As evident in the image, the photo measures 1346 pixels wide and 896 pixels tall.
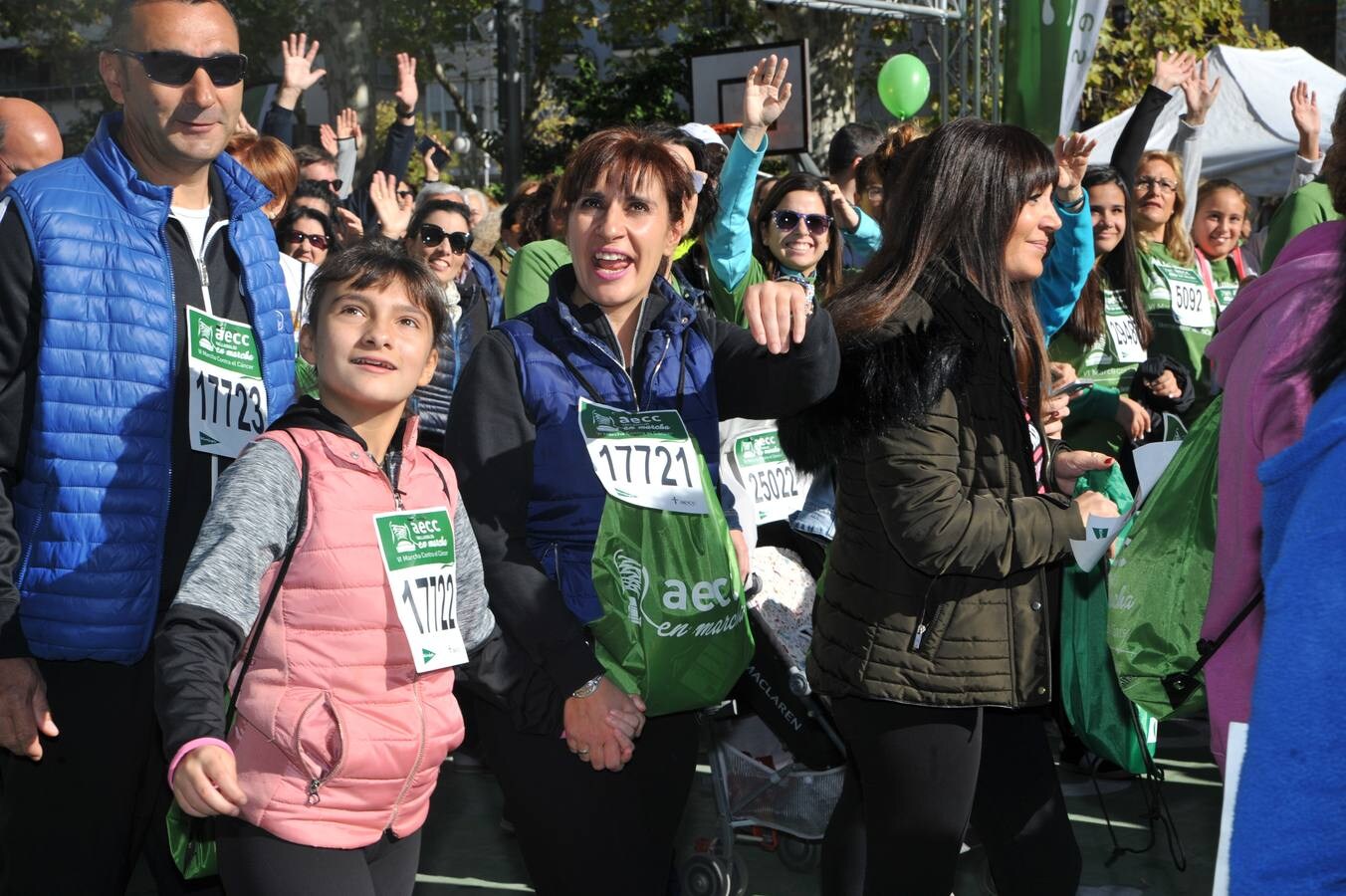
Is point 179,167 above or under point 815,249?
above

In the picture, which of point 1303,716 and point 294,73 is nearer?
point 1303,716

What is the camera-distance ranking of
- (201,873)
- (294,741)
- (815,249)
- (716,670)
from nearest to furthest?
(294,741) < (201,873) < (716,670) < (815,249)

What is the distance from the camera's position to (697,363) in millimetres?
3023

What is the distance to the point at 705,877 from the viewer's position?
4.40 m

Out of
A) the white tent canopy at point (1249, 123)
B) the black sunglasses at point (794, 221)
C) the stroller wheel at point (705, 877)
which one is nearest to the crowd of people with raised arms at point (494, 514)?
the stroller wheel at point (705, 877)

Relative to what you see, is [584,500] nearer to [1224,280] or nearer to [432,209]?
[432,209]

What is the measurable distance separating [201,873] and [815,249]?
132 inches

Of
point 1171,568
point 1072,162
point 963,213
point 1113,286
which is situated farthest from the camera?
point 1113,286

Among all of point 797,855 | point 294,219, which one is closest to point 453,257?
point 294,219

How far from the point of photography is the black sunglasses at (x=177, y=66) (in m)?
2.99

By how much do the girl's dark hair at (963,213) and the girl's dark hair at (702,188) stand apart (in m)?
1.53

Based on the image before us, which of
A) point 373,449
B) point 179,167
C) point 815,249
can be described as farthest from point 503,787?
point 815,249

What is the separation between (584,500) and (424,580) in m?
0.38

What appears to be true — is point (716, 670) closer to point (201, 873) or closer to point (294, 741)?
point (294, 741)
